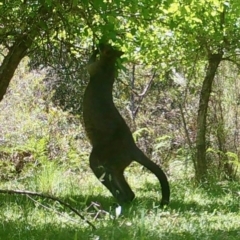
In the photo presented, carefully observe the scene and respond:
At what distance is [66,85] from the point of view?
13297 millimetres

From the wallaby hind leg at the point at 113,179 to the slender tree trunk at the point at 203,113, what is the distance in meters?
2.90

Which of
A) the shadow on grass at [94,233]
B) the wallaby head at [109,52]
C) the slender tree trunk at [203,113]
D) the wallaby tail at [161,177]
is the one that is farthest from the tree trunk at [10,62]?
the slender tree trunk at [203,113]

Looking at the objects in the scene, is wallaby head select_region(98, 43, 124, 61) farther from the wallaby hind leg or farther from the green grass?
the green grass

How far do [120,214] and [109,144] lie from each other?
1.36 meters

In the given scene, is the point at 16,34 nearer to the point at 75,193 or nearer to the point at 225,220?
the point at 75,193

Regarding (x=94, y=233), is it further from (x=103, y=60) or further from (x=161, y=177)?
(x=103, y=60)

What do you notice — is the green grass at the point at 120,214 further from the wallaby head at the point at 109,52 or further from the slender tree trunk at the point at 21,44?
the wallaby head at the point at 109,52

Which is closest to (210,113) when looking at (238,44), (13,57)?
(238,44)

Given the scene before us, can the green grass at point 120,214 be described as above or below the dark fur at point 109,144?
below

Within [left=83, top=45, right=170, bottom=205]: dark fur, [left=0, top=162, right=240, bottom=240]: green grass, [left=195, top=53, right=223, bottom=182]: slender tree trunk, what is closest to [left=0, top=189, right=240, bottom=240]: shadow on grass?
[left=0, top=162, right=240, bottom=240]: green grass

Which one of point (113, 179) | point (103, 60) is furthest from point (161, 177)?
point (103, 60)

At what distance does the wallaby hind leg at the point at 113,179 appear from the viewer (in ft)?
21.6

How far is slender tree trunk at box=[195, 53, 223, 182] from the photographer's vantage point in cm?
928

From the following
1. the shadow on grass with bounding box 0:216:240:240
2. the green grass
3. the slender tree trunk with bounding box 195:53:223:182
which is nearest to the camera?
the shadow on grass with bounding box 0:216:240:240
